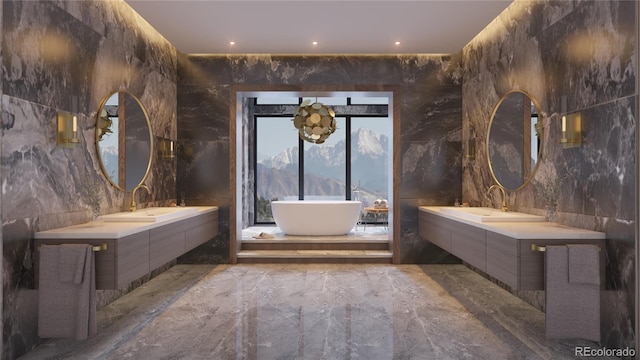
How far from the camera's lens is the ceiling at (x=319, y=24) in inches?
149

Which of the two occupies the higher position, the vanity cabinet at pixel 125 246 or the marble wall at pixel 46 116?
the marble wall at pixel 46 116

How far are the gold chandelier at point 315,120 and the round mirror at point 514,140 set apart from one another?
2.96 metres

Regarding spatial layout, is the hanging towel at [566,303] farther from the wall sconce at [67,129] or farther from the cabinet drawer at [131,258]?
the wall sconce at [67,129]

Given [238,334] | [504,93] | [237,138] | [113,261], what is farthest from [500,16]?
[113,261]

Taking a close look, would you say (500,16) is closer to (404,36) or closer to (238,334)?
(404,36)

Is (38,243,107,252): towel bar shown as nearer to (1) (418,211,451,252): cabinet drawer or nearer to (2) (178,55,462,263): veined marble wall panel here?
(2) (178,55,462,263): veined marble wall panel

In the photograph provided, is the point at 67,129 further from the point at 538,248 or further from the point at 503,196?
the point at 503,196

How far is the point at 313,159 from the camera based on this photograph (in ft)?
26.3

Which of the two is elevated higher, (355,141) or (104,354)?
(355,141)

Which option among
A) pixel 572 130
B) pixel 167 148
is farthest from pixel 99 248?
pixel 572 130

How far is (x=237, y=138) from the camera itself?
5410mm

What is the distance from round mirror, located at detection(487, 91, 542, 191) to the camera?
11.9 ft

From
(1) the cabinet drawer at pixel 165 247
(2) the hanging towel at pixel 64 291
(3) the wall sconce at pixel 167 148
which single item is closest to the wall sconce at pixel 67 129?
(2) the hanging towel at pixel 64 291

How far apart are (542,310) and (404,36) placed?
9.97ft
